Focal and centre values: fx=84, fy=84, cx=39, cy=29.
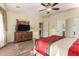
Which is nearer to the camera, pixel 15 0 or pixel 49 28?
pixel 15 0

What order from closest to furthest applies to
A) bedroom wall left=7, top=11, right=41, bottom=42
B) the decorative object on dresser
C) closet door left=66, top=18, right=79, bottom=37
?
bedroom wall left=7, top=11, right=41, bottom=42 → the decorative object on dresser → closet door left=66, top=18, right=79, bottom=37

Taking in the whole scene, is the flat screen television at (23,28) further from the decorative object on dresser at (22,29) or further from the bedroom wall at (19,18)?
the bedroom wall at (19,18)

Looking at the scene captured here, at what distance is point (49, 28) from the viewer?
319 centimetres

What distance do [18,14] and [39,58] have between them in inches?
90.6

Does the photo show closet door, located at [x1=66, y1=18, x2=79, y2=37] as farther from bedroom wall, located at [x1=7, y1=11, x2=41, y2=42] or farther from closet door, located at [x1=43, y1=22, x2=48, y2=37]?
bedroom wall, located at [x1=7, y1=11, x2=41, y2=42]

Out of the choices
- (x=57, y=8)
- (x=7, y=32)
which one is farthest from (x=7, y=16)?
(x=57, y=8)

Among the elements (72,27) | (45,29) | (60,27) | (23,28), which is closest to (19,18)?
(23,28)

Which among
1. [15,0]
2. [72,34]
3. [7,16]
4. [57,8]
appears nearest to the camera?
[15,0]

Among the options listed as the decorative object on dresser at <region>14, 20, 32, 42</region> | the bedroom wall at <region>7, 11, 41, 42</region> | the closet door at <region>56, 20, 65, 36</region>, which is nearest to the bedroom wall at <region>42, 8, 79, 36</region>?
the closet door at <region>56, 20, 65, 36</region>

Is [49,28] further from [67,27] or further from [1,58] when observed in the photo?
[1,58]

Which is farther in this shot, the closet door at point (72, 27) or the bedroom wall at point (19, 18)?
the closet door at point (72, 27)

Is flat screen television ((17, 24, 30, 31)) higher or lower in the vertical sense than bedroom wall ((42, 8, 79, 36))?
lower

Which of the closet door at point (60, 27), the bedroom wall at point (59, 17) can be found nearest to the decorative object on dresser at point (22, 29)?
the bedroom wall at point (59, 17)

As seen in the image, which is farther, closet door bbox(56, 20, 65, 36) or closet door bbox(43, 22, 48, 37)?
closet door bbox(56, 20, 65, 36)
